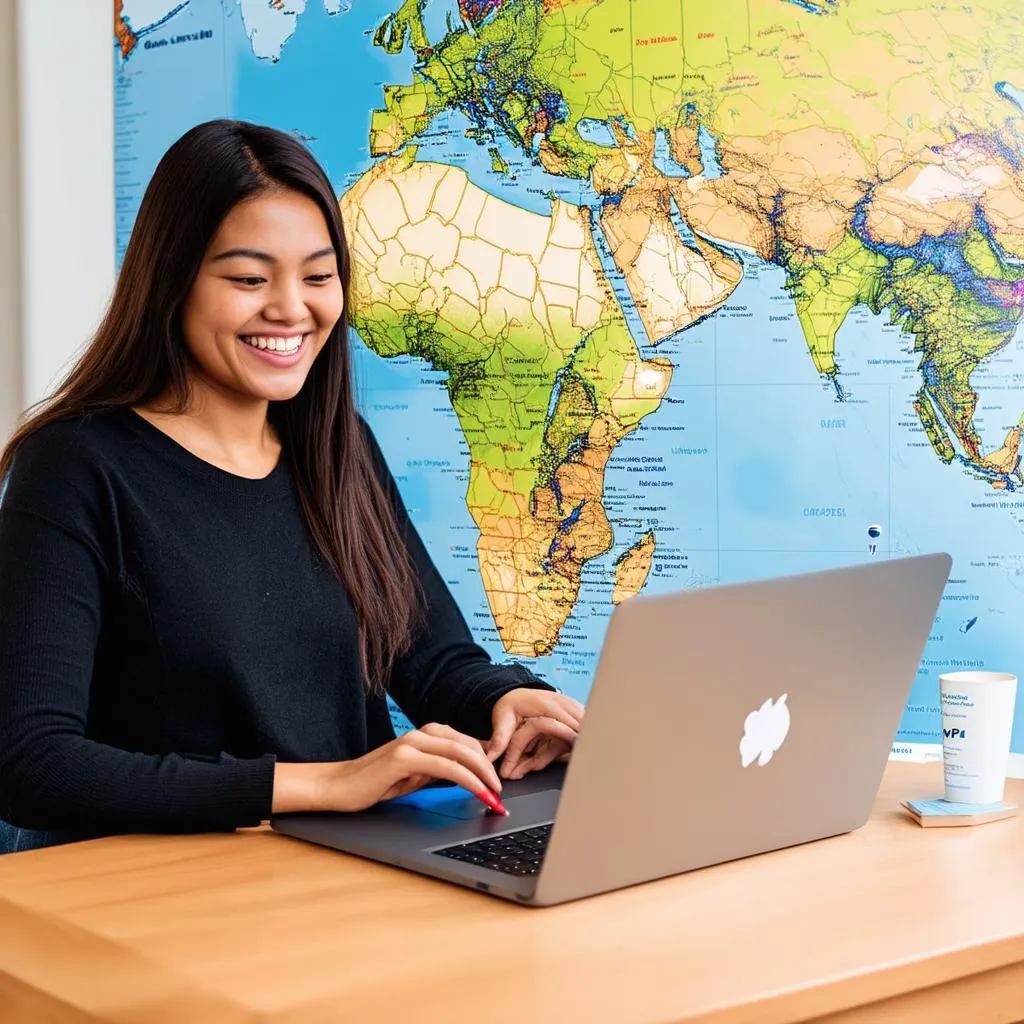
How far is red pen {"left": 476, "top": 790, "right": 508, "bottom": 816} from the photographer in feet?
4.41

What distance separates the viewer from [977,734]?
144 centimetres

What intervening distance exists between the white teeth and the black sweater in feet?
0.47

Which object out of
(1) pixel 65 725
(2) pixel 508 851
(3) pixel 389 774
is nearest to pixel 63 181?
(1) pixel 65 725

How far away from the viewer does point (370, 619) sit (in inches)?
67.9

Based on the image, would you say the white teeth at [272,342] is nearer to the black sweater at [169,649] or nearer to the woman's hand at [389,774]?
the black sweater at [169,649]

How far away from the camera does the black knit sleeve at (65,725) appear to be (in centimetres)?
133

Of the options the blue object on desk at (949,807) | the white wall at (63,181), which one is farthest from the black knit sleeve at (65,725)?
the white wall at (63,181)

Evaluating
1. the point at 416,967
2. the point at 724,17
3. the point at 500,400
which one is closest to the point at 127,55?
the point at 500,400

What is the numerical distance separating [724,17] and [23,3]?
1.40 meters

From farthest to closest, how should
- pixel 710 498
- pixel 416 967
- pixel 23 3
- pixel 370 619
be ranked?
pixel 23 3
pixel 710 498
pixel 370 619
pixel 416 967

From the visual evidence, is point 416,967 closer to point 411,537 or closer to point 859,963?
point 859,963

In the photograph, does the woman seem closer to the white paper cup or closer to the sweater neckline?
the sweater neckline

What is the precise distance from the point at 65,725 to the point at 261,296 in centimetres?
53

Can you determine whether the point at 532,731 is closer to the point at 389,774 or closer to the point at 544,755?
the point at 544,755
